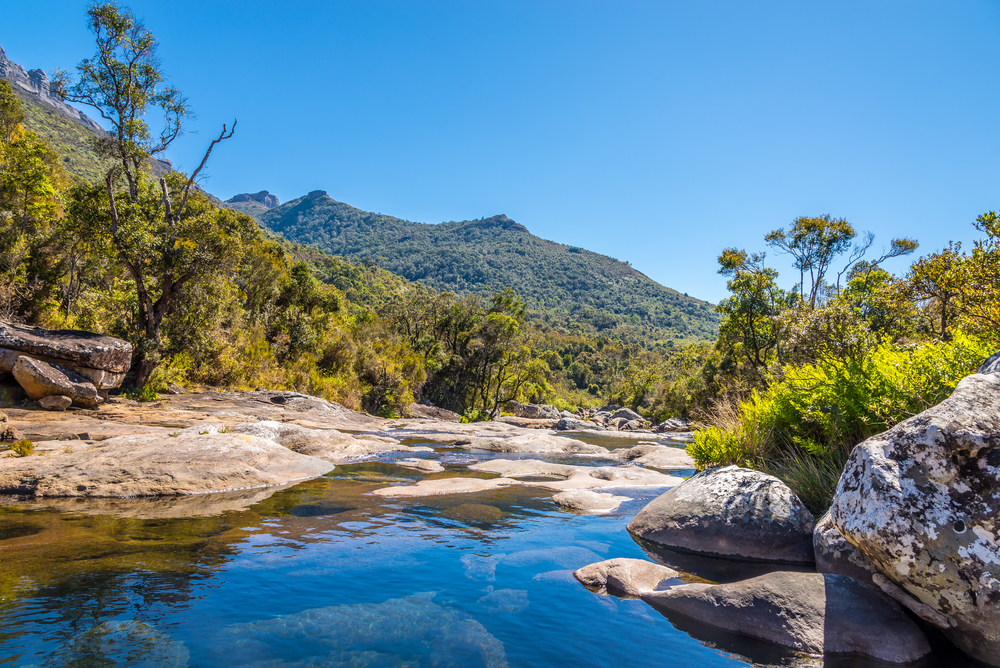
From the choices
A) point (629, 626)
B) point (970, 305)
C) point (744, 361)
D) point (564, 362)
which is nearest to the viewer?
point (629, 626)

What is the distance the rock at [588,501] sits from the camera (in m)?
9.50

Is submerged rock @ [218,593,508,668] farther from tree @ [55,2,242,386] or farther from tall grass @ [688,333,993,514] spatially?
tree @ [55,2,242,386]

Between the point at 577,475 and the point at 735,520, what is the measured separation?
280 inches

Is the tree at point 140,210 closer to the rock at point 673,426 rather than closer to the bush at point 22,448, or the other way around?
the bush at point 22,448

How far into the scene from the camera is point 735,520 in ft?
21.9

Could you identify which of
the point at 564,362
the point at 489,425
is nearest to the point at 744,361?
the point at 489,425

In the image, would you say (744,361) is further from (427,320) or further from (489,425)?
(427,320)

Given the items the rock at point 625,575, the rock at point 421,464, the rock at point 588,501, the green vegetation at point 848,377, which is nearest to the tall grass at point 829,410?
the green vegetation at point 848,377

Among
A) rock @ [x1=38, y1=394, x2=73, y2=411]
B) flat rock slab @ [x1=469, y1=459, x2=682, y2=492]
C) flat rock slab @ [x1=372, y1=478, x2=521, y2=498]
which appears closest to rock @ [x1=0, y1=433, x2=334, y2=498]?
flat rock slab @ [x1=372, y1=478, x2=521, y2=498]

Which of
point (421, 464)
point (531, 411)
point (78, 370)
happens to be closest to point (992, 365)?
point (421, 464)

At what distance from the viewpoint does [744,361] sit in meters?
40.2

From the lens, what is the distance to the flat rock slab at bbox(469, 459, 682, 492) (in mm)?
11680

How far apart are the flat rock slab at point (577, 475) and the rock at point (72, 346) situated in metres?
13.3

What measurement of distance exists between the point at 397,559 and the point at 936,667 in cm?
553
